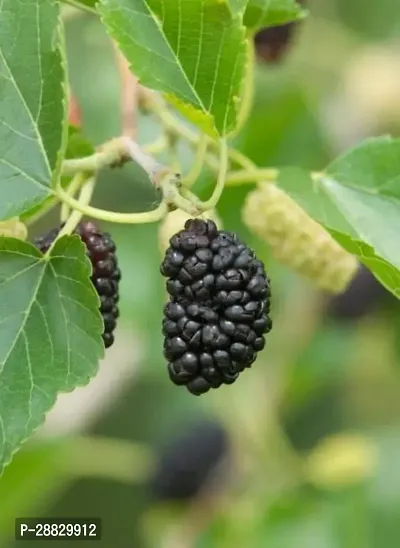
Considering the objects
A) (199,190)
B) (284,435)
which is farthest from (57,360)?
(284,435)

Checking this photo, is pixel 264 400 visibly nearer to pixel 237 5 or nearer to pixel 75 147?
pixel 75 147

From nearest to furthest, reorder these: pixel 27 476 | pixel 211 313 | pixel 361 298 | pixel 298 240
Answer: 1. pixel 211 313
2. pixel 298 240
3. pixel 27 476
4. pixel 361 298

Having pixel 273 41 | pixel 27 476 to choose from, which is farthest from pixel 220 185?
pixel 27 476

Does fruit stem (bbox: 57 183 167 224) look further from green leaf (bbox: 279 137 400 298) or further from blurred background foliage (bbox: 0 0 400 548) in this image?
blurred background foliage (bbox: 0 0 400 548)

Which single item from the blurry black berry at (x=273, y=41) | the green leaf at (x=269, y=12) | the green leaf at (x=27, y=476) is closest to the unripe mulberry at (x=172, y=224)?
the green leaf at (x=269, y=12)

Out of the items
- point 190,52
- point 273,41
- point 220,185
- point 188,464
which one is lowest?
point 188,464

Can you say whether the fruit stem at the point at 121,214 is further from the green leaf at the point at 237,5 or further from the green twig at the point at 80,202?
the green leaf at the point at 237,5

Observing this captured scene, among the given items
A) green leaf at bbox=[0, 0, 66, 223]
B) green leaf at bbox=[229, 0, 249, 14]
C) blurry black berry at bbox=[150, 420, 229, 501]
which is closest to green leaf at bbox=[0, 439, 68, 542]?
blurry black berry at bbox=[150, 420, 229, 501]
